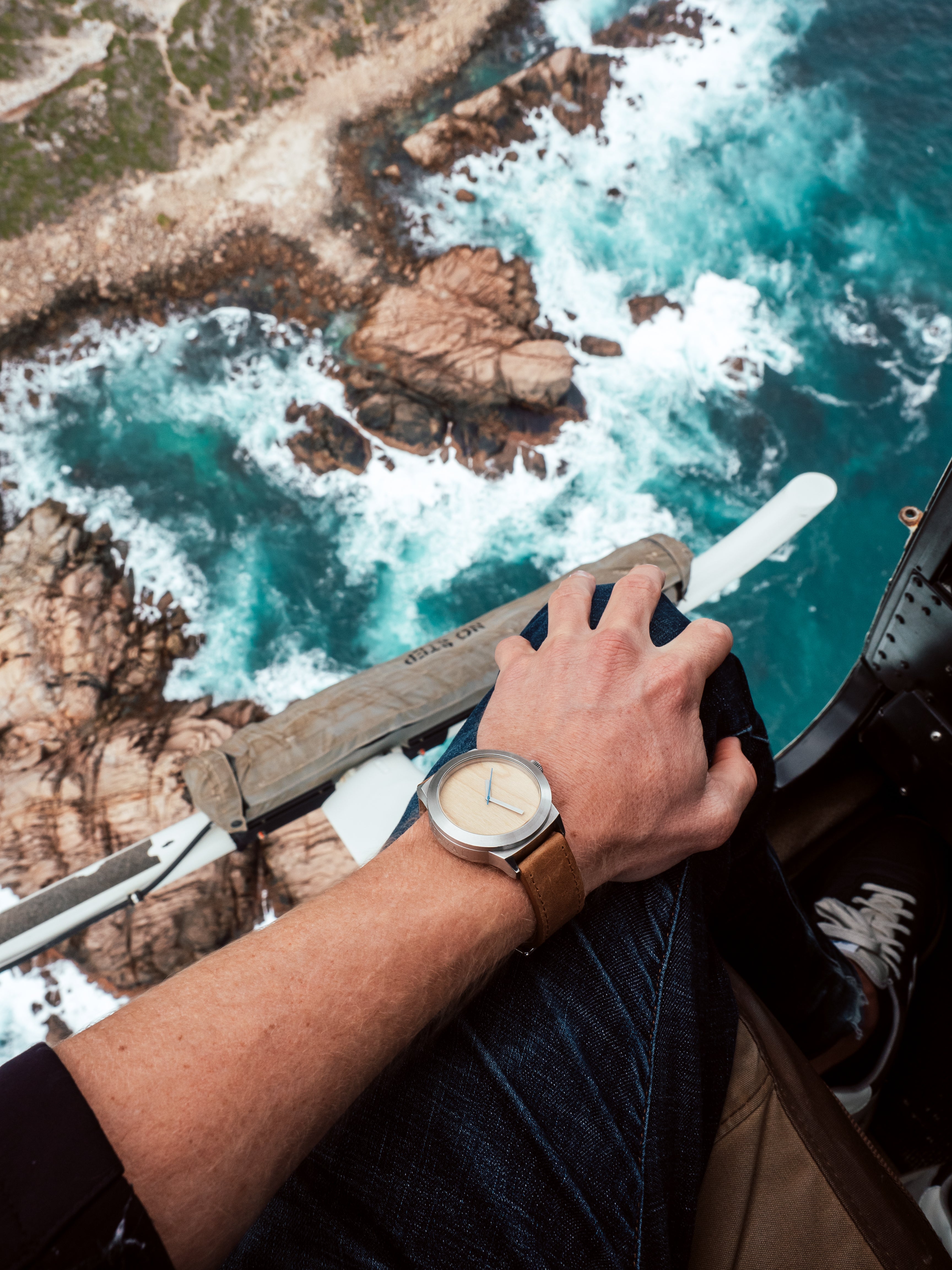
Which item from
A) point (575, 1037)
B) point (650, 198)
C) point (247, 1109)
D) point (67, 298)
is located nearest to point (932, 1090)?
point (575, 1037)

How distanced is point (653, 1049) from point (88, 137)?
14.5 feet

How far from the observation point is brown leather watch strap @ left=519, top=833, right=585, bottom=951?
0.57 meters

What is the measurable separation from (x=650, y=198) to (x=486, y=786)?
11.6 feet

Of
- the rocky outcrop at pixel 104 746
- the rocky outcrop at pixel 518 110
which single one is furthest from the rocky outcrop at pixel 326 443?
the rocky outcrop at pixel 518 110

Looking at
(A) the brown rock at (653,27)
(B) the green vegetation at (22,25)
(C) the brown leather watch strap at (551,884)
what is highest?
(B) the green vegetation at (22,25)

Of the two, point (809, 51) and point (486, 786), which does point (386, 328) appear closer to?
point (809, 51)

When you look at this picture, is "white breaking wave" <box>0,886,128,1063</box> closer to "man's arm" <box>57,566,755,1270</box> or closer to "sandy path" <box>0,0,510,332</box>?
"man's arm" <box>57,566,755,1270</box>

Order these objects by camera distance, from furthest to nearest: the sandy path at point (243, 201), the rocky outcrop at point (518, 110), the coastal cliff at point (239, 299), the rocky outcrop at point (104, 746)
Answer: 1. the rocky outcrop at point (518, 110)
2. the sandy path at point (243, 201)
3. the coastal cliff at point (239, 299)
4. the rocky outcrop at point (104, 746)

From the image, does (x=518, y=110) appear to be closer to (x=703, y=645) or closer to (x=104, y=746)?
(x=104, y=746)

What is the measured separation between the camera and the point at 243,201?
3268 mm

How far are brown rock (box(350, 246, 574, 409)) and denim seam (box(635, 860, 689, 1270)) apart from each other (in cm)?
258

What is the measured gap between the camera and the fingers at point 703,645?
0.73 meters

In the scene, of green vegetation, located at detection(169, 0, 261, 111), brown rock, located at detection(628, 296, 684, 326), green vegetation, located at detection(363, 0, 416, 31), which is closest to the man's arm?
brown rock, located at detection(628, 296, 684, 326)

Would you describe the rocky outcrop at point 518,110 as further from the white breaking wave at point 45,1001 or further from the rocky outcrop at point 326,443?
the white breaking wave at point 45,1001
